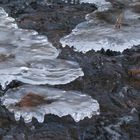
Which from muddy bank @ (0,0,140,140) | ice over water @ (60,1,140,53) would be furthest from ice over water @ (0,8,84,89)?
ice over water @ (60,1,140,53)

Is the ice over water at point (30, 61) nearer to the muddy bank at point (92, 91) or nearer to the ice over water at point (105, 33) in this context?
the muddy bank at point (92, 91)

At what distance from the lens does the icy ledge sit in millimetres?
2557

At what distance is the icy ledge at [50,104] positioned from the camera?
2.56m

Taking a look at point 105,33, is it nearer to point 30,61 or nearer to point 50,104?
point 30,61

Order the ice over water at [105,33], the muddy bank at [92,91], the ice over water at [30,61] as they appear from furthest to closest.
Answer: the ice over water at [105,33] → the ice over water at [30,61] → the muddy bank at [92,91]

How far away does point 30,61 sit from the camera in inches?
119

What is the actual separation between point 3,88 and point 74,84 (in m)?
0.45

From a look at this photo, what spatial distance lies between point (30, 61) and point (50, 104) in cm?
50

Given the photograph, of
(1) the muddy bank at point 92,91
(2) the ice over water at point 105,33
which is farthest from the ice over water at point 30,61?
(2) the ice over water at point 105,33

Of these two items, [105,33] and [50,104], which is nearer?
[50,104]

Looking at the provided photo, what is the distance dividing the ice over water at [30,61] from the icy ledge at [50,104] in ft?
0.28

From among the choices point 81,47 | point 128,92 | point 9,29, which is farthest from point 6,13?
point 128,92

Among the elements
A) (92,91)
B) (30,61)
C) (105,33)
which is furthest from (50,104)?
(105,33)

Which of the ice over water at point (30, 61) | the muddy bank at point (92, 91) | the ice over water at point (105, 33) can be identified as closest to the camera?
the muddy bank at point (92, 91)
